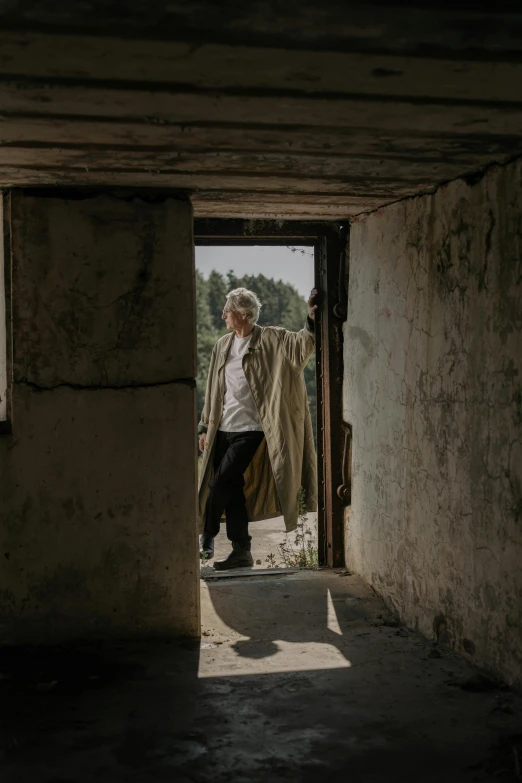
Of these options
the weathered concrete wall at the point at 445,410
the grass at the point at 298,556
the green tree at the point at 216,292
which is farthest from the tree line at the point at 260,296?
the weathered concrete wall at the point at 445,410

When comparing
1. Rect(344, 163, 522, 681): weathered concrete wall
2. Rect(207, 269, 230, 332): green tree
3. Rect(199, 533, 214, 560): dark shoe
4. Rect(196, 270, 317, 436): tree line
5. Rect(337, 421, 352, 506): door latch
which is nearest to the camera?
Rect(344, 163, 522, 681): weathered concrete wall

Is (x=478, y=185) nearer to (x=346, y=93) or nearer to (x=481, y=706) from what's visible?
(x=346, y=93)

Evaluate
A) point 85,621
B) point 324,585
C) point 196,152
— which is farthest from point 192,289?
point 324,585

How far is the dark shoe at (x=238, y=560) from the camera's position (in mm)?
6254

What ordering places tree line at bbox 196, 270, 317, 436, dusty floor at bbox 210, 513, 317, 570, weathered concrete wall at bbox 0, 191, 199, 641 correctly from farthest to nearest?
tree line at bbox 196, 270, 317, 436
dusty floor at bbox 210, 513, 317, 570
weathered concrete wall at bbox 0, 191, 199, 641

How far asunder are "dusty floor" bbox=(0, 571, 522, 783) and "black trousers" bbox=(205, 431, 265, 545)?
4.02ft

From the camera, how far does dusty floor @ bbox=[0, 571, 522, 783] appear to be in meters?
3.18

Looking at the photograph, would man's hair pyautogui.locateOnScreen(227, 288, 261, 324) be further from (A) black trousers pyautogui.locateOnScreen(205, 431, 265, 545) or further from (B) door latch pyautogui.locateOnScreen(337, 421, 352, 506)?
(B) door latch pyautogui.locateOnScreen(337, 421, 352, 506)

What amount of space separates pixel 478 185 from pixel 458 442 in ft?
4.20

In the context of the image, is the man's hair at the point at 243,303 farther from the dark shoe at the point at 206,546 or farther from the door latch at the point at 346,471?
the dark shoe at the point at 206,546

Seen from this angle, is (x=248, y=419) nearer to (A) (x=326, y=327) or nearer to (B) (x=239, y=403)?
(B) (x=239, y=403)

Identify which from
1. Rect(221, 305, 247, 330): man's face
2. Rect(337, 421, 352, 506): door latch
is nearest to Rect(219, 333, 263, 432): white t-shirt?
Rect(221, 305, 247, 330): man's face

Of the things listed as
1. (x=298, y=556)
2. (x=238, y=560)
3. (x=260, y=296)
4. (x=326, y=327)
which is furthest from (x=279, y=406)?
(x=260, y=296)

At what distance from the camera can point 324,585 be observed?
19.0 ft
